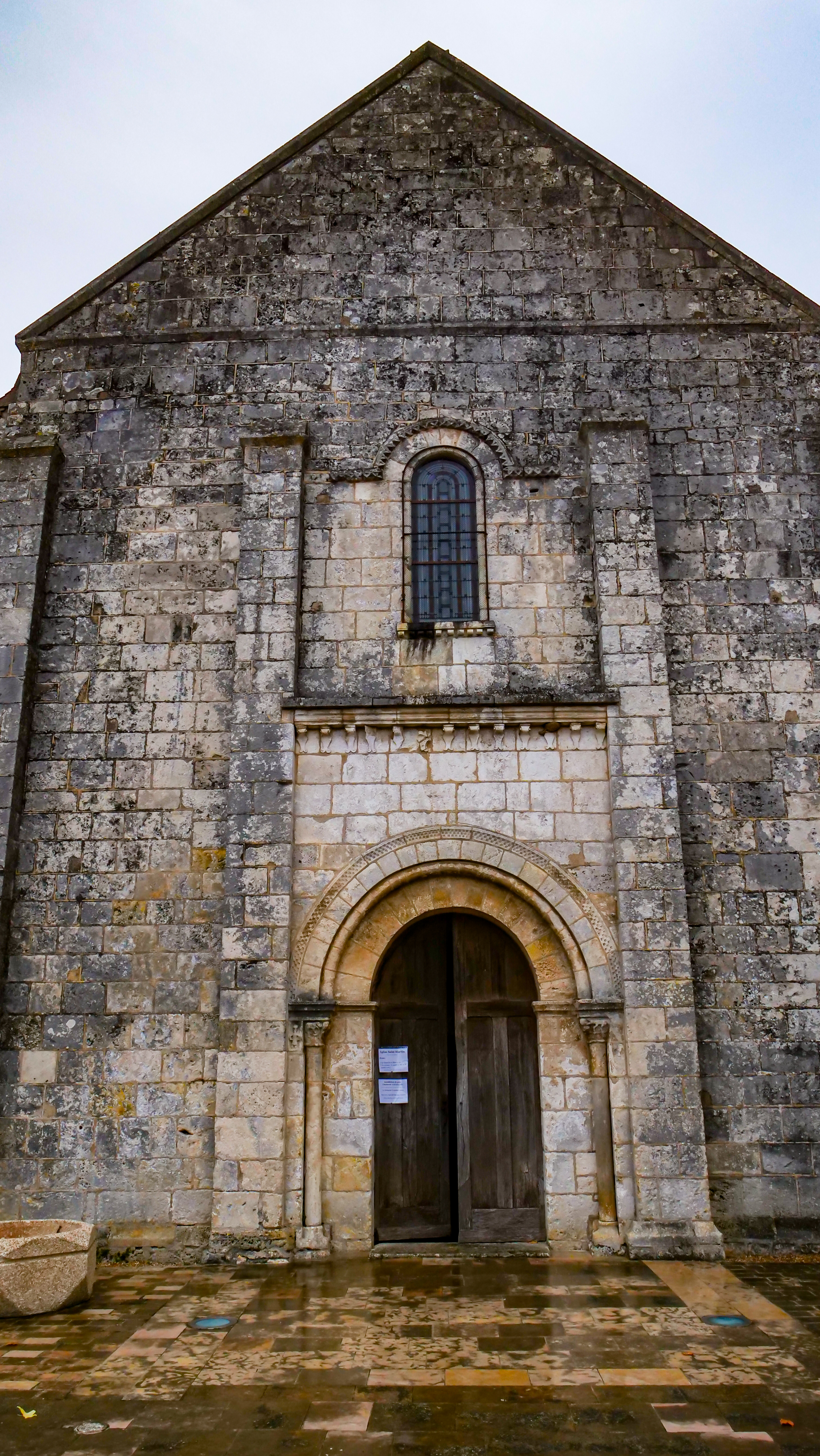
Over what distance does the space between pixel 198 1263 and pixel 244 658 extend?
4414mm

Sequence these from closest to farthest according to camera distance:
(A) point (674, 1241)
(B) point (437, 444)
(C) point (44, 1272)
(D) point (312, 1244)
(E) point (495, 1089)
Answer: (C) point (44, 1272) < (A) point (674, 1241) < (D) point (312, 1244) < (E) point (495, 1089) < (B) point (437, 444)

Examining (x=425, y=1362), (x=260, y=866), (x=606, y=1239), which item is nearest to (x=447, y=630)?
(x=260, y=866)

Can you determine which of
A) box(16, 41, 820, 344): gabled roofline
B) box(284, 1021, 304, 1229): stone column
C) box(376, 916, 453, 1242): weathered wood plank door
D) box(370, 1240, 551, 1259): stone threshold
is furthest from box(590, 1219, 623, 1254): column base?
box(16, 41, 820, 344): gabled roofline

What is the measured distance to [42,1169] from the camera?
741cm

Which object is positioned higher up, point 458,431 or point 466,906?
point 458,431

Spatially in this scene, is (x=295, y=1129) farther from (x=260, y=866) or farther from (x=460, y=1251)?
(x=260, y=866)

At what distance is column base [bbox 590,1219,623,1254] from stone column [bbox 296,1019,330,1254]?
183cm

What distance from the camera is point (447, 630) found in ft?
27.1

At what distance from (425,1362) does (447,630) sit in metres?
5.09

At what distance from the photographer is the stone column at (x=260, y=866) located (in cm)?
704

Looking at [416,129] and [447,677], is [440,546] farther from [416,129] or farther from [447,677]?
[416,129]

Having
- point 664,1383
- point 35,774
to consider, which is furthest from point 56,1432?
point 35,774

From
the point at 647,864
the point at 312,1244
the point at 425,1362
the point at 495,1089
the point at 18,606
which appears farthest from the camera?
the point at 18,606

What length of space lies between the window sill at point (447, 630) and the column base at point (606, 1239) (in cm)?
443
